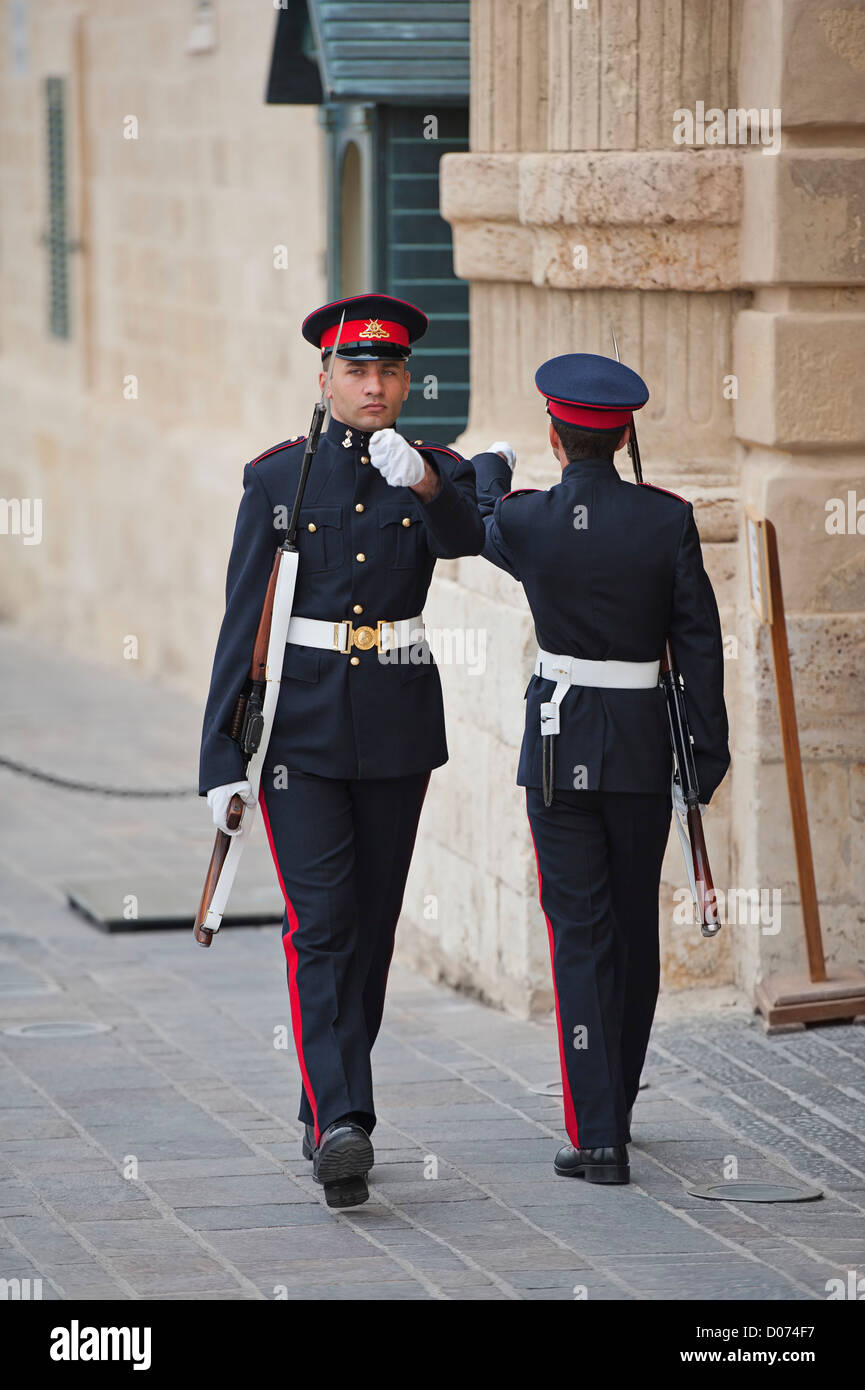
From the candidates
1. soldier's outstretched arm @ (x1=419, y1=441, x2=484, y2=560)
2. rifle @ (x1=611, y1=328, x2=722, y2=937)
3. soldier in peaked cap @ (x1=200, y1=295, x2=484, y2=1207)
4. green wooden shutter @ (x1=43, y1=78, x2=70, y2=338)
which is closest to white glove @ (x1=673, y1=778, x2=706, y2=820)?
rifle @ (x1=611, y1=328, x2=722, y2=937)

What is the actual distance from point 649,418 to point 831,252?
67 cm

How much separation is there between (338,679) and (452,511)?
45 centimetres

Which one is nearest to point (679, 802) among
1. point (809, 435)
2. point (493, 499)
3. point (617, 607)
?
point (617, 607)

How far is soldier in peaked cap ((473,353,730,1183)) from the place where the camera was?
16.2ft

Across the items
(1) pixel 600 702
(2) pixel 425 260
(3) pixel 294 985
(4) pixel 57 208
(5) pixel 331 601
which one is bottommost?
(3) pixel 294 985

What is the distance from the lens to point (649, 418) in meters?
6.35

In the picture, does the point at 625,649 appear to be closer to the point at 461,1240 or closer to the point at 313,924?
the point at 313,924

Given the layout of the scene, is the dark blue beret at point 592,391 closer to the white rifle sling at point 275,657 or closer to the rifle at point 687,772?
the rifle at point 687,772

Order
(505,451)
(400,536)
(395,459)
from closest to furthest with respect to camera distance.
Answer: (395,459)
(400,536)
(505,451)

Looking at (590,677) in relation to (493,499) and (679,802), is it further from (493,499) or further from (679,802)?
(493,499)

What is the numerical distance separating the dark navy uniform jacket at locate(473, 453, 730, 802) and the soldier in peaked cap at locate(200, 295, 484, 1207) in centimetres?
18

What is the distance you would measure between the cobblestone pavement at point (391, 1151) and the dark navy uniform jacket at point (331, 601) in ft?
2.95

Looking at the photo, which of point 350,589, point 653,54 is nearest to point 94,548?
point 653,54

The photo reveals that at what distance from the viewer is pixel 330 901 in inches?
193
